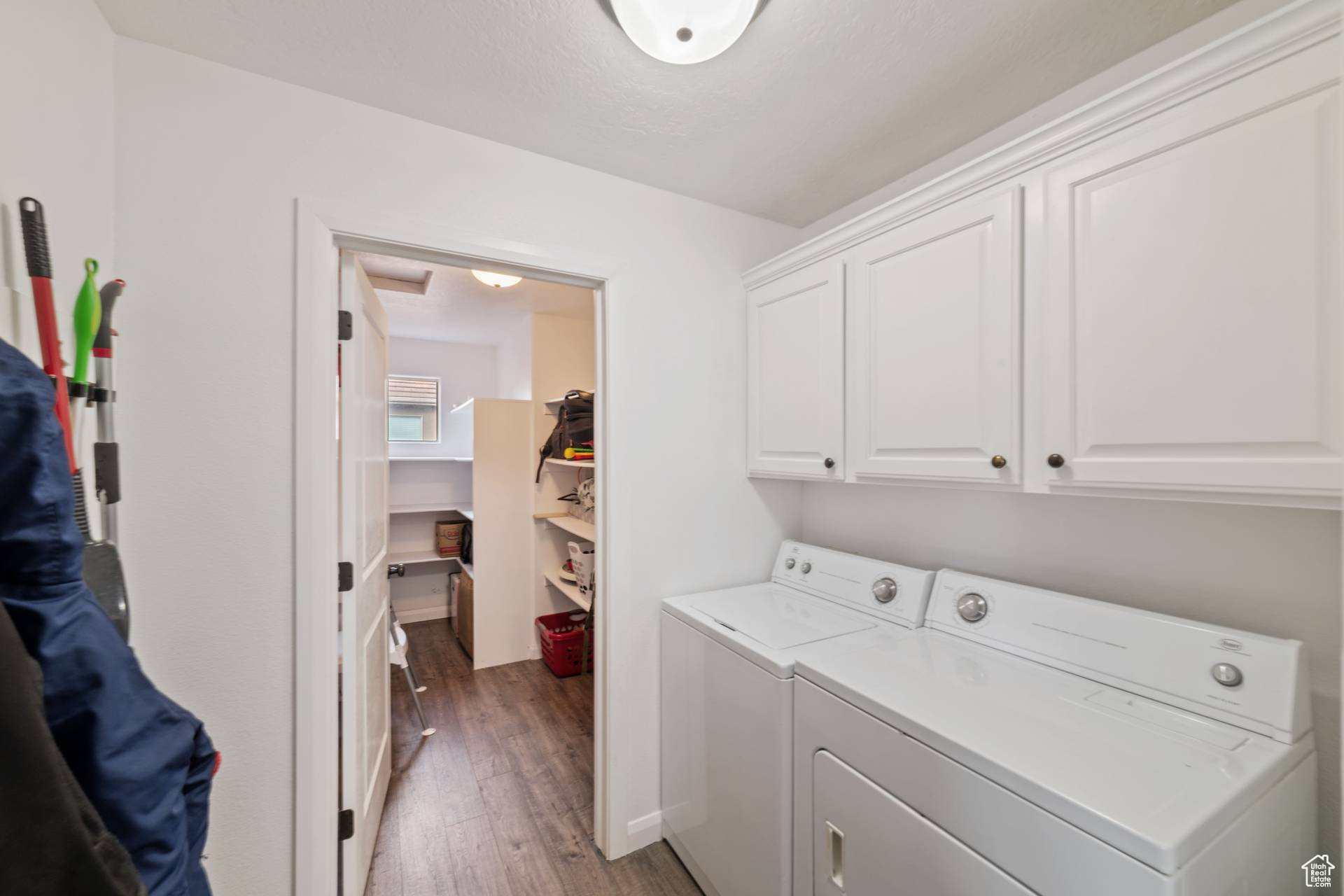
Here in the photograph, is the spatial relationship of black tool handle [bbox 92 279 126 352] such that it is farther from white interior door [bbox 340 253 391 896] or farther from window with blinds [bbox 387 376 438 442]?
window with blinds [bbox 387 376 438 442]

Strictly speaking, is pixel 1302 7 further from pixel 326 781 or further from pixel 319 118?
pixel 326 781

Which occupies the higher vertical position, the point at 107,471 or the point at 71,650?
the point at 107,471

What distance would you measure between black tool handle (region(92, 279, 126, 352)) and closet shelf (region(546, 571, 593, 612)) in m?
2.19

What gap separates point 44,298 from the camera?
84cm

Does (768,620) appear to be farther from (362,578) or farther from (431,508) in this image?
(431,508)

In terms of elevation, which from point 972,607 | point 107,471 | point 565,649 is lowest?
point 565,649

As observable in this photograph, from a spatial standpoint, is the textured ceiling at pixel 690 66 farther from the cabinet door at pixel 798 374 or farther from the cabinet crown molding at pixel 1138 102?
the cabinet door at pixel 798 374

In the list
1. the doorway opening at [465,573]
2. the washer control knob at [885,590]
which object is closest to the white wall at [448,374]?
the doorway opening at [465,573]

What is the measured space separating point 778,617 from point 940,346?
965 millimetres

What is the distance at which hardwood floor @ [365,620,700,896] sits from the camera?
5.67 feet

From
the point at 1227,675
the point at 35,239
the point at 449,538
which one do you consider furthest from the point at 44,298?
the point at 449,538

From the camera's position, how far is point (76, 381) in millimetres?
931

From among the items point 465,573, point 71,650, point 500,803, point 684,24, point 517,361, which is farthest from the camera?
point 517,361

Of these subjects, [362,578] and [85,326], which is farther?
[362,578]
